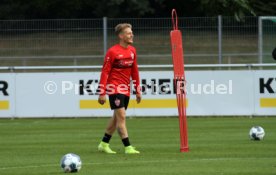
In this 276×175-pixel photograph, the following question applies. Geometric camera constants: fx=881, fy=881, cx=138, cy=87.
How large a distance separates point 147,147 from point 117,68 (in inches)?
76.0

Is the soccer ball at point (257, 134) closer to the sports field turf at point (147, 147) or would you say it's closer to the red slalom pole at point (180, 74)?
the sports field turf at point (147, 147)

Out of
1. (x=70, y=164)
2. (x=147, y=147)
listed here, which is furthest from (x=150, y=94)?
(x=70, y=164)

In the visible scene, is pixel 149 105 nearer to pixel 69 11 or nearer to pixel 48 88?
pixel 48 88

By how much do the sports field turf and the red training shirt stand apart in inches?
46.6

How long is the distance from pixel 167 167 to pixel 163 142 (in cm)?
474

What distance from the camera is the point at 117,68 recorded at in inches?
622

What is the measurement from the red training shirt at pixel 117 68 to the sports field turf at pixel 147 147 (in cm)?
118

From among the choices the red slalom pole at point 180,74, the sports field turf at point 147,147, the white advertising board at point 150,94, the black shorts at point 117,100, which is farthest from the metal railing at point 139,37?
the black shorts at point 117,100

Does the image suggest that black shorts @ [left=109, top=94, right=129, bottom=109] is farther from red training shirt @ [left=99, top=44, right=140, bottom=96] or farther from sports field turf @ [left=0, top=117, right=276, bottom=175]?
sports field turf @ [left=0, top=117, right=276, bottom=175]

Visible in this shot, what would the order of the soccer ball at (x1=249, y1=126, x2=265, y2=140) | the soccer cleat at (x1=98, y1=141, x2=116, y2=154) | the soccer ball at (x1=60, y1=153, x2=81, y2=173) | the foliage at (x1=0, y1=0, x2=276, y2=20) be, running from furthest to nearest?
the foliage at (x1=0, y1=0, x2=276, y2=20) < the soccer ball at (x1=249, y1=126, x2=265, y2=140) < the soccer cleat at (x1=98, y1=141, x2=116, y2=154) < the soccer ball at (x1=60, y1=153, x2=81, y2=173)

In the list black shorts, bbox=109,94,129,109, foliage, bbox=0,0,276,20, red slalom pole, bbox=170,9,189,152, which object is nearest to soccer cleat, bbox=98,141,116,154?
black shorts, bbox=109,94,129,109

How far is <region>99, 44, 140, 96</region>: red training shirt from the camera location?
51.2ft

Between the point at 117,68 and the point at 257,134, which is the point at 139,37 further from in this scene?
the point at 117,68

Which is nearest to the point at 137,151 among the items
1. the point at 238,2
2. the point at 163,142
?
the point at 163,142
